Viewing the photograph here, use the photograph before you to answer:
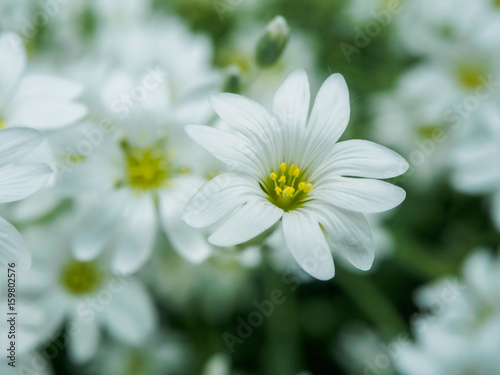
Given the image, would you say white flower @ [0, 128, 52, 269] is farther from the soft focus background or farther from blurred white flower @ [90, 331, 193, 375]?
blurred white flower @ [90, 331, 193, 375]

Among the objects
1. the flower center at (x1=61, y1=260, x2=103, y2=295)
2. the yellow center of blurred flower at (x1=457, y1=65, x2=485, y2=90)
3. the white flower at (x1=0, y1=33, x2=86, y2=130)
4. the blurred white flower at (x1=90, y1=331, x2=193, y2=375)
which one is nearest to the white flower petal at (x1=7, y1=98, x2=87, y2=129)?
the white flower at (x1=0, y1=33, x2=86, y2=130)

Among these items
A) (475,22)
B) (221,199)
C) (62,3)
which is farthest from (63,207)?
(475,22)

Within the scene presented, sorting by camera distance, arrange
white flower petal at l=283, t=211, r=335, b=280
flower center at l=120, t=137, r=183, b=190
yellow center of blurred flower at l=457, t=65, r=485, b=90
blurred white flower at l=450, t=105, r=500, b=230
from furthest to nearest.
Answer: yellow center of blurred flower at l=457, t=65, r=485, b=90, blurred white flower at l=450, t=105, r=500, b=230, flower center at l=120, t=137, r=183, b=190, white flower petal at l=283, t=211, r=335, b=280

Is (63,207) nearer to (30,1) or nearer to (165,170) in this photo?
(165,170)

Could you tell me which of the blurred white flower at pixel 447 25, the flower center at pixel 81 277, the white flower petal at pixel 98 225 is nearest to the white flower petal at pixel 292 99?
the white flower petal at pixel 98 225

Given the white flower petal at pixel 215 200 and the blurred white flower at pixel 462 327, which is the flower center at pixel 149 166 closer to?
the white flower petal at pixel 215 200

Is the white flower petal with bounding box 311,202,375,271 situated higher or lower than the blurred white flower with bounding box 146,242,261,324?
higher

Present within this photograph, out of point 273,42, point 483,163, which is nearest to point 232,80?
point 273,42
